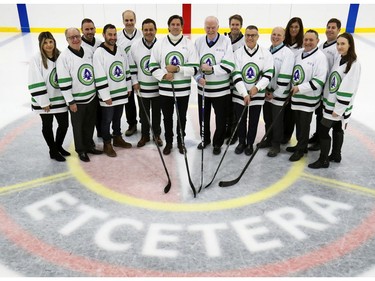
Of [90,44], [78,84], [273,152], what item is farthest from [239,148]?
[90,44]

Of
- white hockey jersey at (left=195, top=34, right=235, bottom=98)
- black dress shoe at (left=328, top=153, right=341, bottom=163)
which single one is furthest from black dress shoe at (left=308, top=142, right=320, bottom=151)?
white hockey jersey at (left=195, top=34, right=235, bottom=98)

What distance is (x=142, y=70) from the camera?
13.9ft

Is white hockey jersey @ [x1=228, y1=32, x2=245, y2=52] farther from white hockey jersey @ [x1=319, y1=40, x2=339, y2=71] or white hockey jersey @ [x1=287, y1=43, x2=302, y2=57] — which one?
white hockey jersey @ [x1=319, y1=40, x2=339, y2=71]

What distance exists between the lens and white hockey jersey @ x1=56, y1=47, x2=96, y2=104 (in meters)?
3.68

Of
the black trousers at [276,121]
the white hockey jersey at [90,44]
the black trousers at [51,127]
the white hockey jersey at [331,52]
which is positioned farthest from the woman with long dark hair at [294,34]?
the black trousers at [51,127]

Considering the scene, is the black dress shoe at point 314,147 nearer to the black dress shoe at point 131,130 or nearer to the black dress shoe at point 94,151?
the black dress shoe at point 131,130

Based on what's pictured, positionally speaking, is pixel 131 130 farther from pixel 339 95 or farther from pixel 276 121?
pixel 339 95

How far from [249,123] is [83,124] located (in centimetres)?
192

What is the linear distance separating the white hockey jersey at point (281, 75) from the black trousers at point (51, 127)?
2.32 m

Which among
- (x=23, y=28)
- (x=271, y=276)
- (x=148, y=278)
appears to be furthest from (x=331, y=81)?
(x=23, y=28)

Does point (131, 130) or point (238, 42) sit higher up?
point (238, 42)

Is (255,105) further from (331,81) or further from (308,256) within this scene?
(308,256)

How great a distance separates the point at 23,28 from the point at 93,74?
10720 mm

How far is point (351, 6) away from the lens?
40.8 ft
